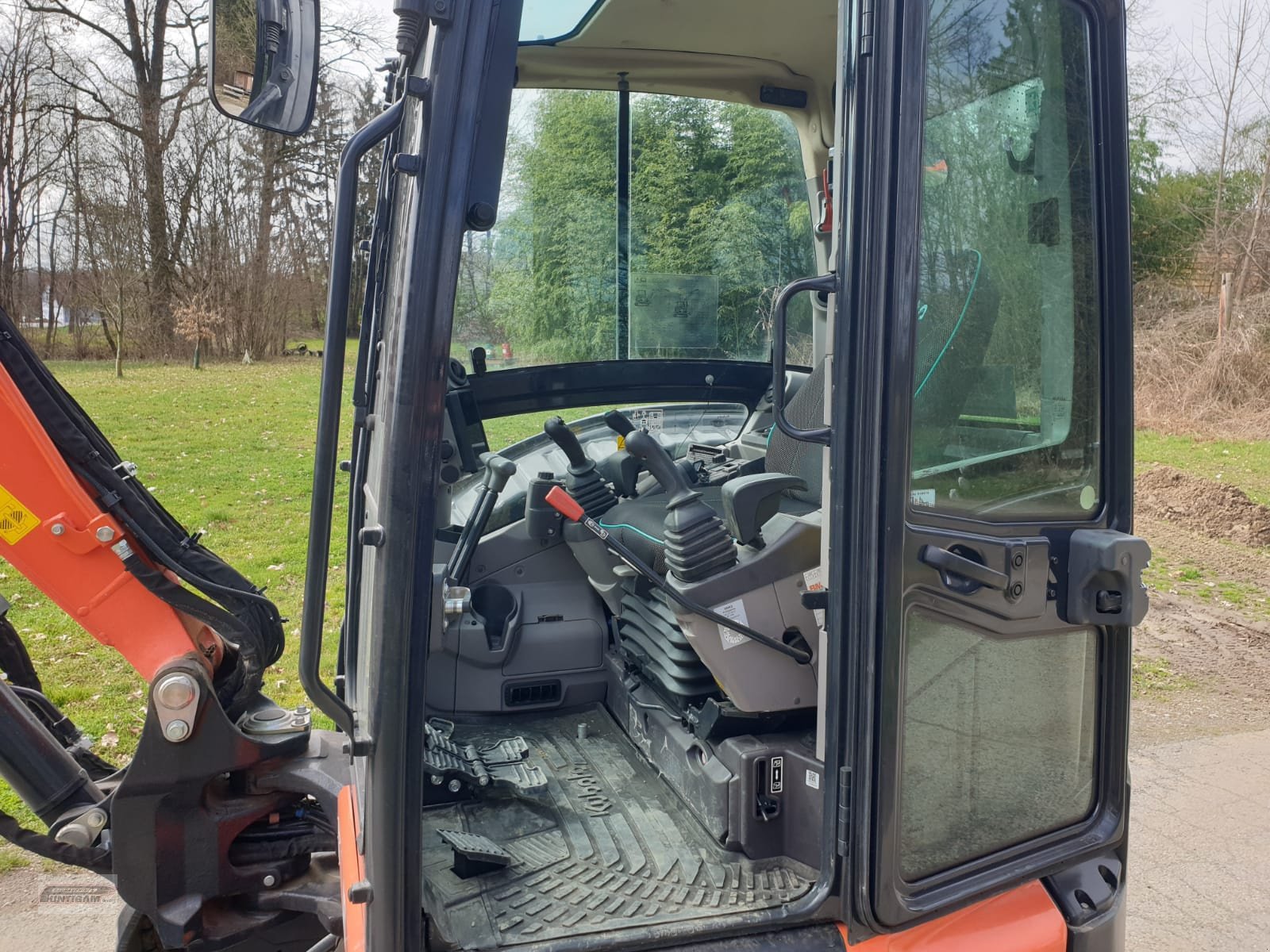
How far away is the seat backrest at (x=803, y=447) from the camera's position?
289cm

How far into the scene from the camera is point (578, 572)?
3.38 m

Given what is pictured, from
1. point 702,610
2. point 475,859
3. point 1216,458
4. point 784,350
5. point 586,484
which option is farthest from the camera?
point 1216,458

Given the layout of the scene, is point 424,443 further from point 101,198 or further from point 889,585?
point 101,198

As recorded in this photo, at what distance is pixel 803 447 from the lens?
2986mm

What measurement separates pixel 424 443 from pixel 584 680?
1937mm

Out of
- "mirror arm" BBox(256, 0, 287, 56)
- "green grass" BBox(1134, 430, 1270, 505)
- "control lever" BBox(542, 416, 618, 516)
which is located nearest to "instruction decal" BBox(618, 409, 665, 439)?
"control lever" BBox(542, 416, 618, 516)

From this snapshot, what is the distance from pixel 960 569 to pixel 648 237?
1.89 m

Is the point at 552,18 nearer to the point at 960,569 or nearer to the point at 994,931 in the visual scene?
the point at 960,569

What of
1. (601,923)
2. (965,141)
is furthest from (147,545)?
(965,141)

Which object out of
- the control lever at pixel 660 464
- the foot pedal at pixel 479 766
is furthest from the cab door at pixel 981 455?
the foot pedal at pixel 479 766

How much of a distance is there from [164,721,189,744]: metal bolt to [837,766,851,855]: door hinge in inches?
59.8

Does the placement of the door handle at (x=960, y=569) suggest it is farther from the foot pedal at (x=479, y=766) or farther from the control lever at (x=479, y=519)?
the control lever at (x=479, y=519)

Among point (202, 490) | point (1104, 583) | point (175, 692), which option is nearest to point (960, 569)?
point (1104, 583)

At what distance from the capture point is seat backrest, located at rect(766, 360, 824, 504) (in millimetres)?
2887
